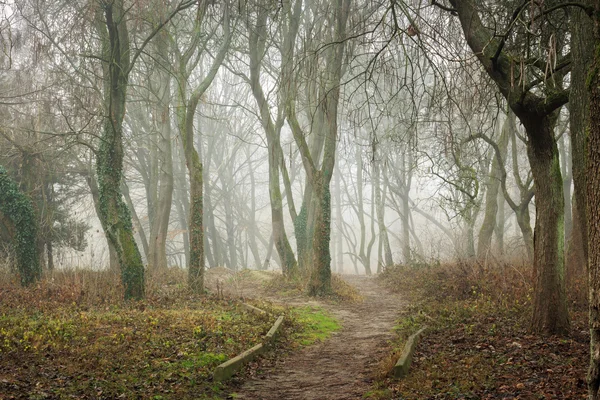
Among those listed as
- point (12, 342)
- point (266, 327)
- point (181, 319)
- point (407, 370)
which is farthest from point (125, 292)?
point (407, 370)

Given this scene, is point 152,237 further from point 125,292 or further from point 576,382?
point 576,382

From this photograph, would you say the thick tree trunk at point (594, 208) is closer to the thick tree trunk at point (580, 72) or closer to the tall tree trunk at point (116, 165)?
the thick tree trunk at point (580, 72)

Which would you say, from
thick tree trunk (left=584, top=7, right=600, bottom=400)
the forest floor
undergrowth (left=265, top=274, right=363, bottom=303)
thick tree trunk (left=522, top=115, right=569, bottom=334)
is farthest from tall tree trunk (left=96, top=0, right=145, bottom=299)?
thick tree trunk (left=584, top=7, right=600, bottom=400)

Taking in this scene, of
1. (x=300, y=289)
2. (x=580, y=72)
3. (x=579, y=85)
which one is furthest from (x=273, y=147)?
(x=580, y=72)

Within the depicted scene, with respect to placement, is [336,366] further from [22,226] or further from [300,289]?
[22,226]

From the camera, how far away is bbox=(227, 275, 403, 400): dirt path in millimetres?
6957

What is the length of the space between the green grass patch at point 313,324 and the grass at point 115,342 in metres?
0.20

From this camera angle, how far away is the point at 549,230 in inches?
310

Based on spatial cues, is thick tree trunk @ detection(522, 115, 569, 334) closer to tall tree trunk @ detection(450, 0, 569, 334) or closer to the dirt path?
tall tree trunk @ detection(450, 0, 569, 334)

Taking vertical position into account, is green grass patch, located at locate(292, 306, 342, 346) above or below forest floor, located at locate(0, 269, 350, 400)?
below

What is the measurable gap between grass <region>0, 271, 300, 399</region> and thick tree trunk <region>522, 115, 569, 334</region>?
462cm

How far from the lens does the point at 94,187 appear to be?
22188mm

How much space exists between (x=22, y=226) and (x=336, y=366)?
11945 mm

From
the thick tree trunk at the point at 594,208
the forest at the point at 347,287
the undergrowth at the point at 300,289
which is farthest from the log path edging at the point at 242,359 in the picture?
the undergrowth at the point at 300,289
